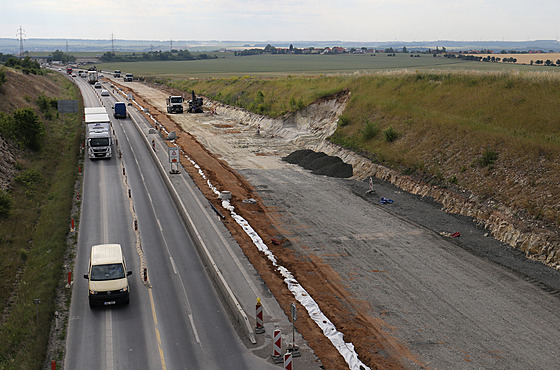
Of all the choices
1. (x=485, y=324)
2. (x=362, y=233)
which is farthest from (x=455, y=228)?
(x=485, y=324)

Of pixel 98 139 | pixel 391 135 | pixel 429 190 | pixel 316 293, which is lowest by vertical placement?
pixel 316 293

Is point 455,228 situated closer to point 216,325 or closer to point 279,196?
point 279,196

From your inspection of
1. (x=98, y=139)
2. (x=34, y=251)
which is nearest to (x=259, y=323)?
(x=34, y=251)

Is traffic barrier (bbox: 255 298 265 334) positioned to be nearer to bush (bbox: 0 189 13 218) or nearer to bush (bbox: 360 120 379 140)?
bush (bbox: 0 189 13 218)

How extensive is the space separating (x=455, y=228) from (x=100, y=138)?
108ft

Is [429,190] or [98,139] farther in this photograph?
[98,139]

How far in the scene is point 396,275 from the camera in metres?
26.5

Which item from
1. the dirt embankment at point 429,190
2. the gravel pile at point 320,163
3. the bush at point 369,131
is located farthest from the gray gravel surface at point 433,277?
the bush at point 369,131

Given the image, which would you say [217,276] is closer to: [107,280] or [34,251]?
[107,280]

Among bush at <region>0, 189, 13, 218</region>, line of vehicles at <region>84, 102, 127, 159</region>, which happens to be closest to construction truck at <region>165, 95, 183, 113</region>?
line of vehicles at <region>84, 102, 127, 159</region>

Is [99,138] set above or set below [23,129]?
below

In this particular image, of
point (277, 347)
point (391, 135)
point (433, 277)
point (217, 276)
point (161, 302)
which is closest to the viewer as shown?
point (277, 347)

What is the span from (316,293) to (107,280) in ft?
30.1

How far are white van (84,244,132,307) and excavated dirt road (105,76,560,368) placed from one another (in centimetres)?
663
